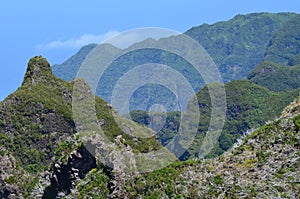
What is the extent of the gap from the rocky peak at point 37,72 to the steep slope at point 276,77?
124 m

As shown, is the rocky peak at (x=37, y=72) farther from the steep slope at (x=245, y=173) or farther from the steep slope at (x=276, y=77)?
the steep slope at (x=276, y=77)

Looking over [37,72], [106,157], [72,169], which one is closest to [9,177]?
[72,169]

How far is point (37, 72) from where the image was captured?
158 ft

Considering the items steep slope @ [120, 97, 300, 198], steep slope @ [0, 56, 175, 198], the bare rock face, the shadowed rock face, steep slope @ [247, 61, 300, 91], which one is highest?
steep slope @ [247, 61, 300, 91]

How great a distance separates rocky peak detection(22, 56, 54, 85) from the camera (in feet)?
157

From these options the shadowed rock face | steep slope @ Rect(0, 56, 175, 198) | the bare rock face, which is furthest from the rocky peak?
the shadowed rock face

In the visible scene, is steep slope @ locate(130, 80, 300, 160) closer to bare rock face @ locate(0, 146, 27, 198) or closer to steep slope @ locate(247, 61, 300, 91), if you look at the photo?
steep slope @ locate(247, 61, 300, 91)

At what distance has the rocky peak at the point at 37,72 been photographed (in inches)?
1880

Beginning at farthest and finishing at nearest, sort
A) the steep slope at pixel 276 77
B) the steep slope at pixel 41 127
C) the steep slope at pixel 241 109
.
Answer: the steep slope at pixel 276 77 → the steep slope at pixel 241 109 → the steep slope at pixel 41 127

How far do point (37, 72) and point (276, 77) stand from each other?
437 ft

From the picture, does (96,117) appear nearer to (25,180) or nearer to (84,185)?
(25,180)

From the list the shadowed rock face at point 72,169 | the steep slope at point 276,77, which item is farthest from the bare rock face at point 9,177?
the steep slope at point 276,77

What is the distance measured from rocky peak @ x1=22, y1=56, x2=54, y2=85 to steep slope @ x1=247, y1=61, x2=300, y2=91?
124 m

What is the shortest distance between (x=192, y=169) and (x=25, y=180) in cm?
1441
